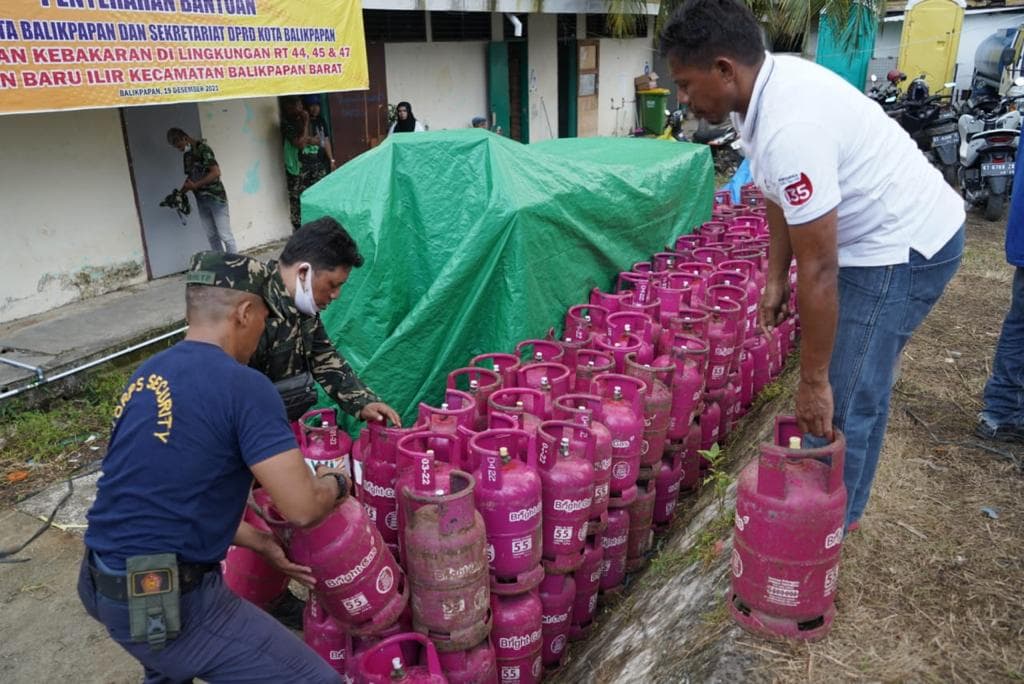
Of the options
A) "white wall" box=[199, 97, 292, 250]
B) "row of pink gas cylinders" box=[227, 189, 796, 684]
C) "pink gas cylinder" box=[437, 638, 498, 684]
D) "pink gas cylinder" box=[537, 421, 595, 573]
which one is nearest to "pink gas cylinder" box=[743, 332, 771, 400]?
"row of pink gas cylinders" box=[227, 189, 796, 684]

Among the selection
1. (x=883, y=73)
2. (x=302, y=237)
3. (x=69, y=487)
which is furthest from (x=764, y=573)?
→ (x=883, y=73)

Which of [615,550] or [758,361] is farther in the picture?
[758,361]

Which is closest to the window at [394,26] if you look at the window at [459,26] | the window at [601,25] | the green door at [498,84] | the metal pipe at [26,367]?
the window at [459,26]

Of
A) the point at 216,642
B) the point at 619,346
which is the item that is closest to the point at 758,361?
the point at 619,346

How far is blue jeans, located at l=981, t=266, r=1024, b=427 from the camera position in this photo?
3.40 metres

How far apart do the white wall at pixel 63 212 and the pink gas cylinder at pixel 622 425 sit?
5.21 m

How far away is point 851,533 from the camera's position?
102 inches

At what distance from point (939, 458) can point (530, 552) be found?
1988 mm

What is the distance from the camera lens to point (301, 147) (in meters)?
8.22

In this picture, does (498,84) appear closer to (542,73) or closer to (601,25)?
(542,73)

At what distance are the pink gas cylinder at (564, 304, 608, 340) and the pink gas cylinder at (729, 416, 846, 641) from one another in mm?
1997

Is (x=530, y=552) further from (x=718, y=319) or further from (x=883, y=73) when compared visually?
(x=883, y=73)

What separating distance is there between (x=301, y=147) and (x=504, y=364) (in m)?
5.71

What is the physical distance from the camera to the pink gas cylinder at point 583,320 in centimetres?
402
